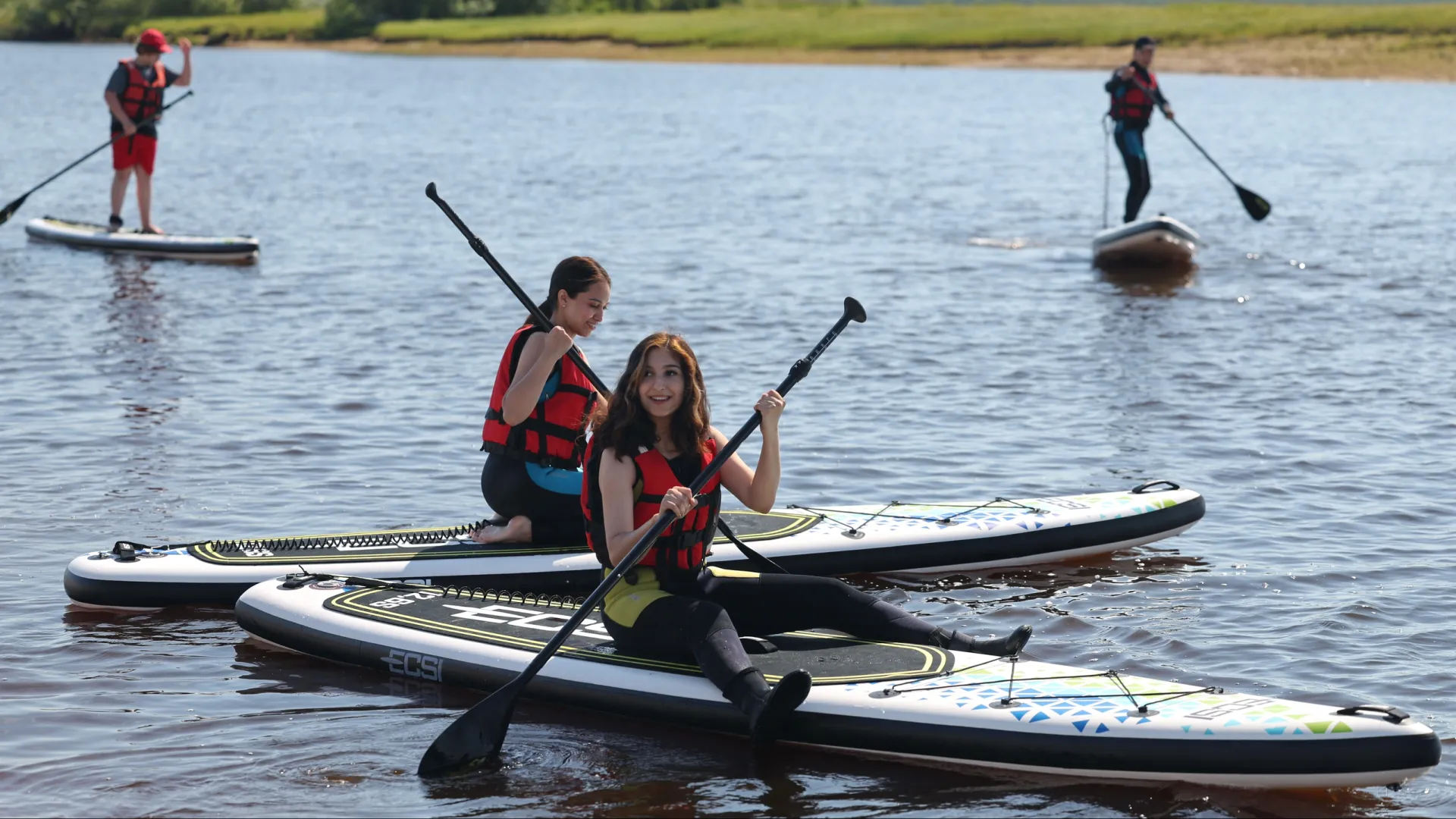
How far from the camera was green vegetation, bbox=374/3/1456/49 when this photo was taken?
47781mm

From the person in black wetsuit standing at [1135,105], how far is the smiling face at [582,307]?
941 cm

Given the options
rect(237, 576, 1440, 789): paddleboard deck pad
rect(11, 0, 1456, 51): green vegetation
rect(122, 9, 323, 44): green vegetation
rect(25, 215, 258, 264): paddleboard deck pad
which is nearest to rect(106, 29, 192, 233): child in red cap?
rect(25, 215, 258, 264): paddleboard deck pad

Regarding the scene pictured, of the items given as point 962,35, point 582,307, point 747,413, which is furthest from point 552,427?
point 962,35

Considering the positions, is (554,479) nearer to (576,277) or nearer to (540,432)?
(540,432)

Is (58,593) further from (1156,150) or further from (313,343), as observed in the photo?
(1156,150)

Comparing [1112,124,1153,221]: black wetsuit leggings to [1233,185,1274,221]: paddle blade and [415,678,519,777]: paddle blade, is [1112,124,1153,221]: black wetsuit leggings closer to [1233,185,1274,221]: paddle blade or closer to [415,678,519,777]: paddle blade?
[1233,185,1274,221]: paddle blade

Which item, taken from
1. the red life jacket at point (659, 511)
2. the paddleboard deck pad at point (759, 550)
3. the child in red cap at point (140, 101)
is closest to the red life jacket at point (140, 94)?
the child in red cap at point (140, 101)

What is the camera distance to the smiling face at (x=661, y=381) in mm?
4910

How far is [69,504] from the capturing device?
24.8 ft

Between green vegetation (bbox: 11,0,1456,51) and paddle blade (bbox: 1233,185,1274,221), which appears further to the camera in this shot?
green vegetation (bbox: 11,0,1456,51)

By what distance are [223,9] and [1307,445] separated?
67.7 meters

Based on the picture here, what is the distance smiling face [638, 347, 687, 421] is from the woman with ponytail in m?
0.90

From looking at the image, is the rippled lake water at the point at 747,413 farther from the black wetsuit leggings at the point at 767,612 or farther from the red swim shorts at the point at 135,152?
the red swim shorts at the point at 135,152

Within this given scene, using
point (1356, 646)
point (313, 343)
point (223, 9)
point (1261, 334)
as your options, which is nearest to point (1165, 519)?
point (1356, 646)
